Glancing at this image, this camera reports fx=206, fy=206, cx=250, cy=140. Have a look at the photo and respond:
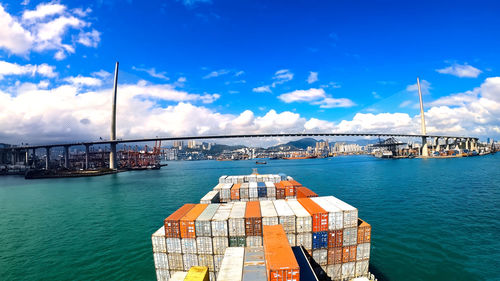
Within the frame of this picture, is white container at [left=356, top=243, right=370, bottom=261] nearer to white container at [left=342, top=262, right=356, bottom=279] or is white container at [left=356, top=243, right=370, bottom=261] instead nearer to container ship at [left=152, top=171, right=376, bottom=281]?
container ship at [left=152, top=171, right=376, bottom=281]

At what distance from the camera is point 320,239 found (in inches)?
637

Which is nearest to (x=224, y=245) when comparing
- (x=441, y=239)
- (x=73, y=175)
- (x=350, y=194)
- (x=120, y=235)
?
(x=120, y=235)

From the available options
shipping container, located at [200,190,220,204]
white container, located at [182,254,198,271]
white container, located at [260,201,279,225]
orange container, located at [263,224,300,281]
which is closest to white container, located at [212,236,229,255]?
white container, located at [182,254,198,271]

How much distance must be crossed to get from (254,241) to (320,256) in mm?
5316

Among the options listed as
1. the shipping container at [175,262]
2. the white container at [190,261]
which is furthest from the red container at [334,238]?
the shipping container at [175,262]

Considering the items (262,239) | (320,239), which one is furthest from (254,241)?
(320,239)

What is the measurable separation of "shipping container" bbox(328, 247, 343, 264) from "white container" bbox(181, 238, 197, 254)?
35.0 feet

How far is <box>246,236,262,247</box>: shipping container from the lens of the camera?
16219 mm

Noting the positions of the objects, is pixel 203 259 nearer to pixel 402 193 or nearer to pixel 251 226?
pixel 251 226

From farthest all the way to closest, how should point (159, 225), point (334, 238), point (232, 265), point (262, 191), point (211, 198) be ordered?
point (262, 191) < point (159, 225) < point (211, 198) < point (334, 238) < point (232, 265)

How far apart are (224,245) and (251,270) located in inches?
169

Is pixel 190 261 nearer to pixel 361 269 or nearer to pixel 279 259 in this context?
pixel 279 259

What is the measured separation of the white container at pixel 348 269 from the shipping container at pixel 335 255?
32.3 inches

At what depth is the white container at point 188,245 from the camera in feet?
53.3
